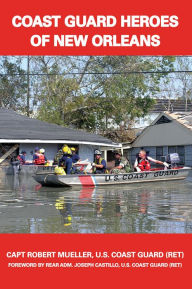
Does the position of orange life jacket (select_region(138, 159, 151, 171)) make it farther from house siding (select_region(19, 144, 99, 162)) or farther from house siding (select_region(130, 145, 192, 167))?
house siding (select_region(130, 145, 192, 167))

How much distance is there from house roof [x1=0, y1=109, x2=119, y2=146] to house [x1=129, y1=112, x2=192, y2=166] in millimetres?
8734

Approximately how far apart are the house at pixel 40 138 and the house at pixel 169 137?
26.7ft

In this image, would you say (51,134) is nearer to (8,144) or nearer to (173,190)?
(8,144)

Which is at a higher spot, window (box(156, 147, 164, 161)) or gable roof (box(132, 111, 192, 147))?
gable roof (box(132, 111, 192, 147))

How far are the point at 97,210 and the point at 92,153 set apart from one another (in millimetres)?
23200

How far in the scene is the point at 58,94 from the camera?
4509 centimetres

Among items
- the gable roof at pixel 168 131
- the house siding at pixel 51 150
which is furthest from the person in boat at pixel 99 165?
the gable roof at pixel 168 131

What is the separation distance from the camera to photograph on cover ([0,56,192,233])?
12.2 meters

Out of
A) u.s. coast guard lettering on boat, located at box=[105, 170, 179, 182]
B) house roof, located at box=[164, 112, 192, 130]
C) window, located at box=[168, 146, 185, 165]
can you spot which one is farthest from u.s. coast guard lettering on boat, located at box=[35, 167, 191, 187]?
window, located at box=[168, 146, 185, 165]

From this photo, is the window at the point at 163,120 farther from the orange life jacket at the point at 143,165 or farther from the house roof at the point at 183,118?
the orange life jacket at the point at 143,165
